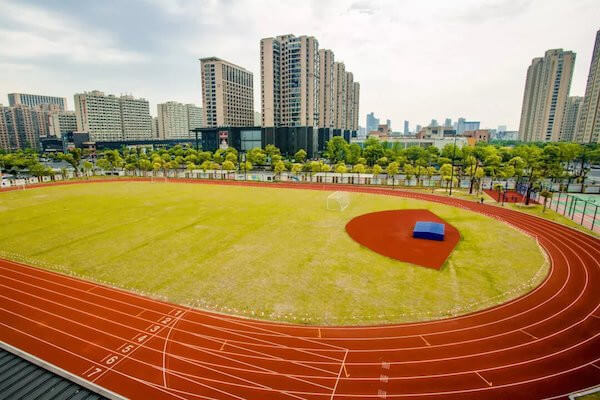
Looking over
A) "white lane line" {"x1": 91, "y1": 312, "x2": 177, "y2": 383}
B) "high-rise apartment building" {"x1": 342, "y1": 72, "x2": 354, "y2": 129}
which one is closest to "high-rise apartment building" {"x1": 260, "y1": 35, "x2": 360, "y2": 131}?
"high-rise apartment building" {"x1": 342, "y1": 72, "x2": 354, "y2": 129}

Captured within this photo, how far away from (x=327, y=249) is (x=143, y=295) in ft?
53.6

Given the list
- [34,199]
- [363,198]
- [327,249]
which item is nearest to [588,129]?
[363,198]

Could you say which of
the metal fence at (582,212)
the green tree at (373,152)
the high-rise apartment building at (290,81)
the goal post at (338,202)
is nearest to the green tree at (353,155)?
the green tree at (373,152)

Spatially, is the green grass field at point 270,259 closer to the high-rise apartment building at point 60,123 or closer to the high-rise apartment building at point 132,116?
→ the high-rise apartment building at point 132,116

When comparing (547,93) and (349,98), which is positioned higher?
(547,93)

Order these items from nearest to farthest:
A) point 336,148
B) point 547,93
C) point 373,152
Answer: point 373,152, point 336,148, point 547,93

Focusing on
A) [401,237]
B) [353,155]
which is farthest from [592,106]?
[401,237]

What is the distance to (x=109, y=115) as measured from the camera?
6875 inches

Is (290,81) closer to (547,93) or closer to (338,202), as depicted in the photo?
(338,202)

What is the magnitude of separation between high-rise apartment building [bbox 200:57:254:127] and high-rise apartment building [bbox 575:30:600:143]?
153 m

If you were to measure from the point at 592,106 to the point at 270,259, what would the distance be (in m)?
169

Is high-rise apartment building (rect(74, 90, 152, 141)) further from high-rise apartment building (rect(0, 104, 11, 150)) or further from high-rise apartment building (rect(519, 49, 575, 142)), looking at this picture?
high-rise apartment building (rect(519, 49, 575, 142))

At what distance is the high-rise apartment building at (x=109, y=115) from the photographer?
164 m

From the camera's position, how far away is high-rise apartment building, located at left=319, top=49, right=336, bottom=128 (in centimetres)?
12112
